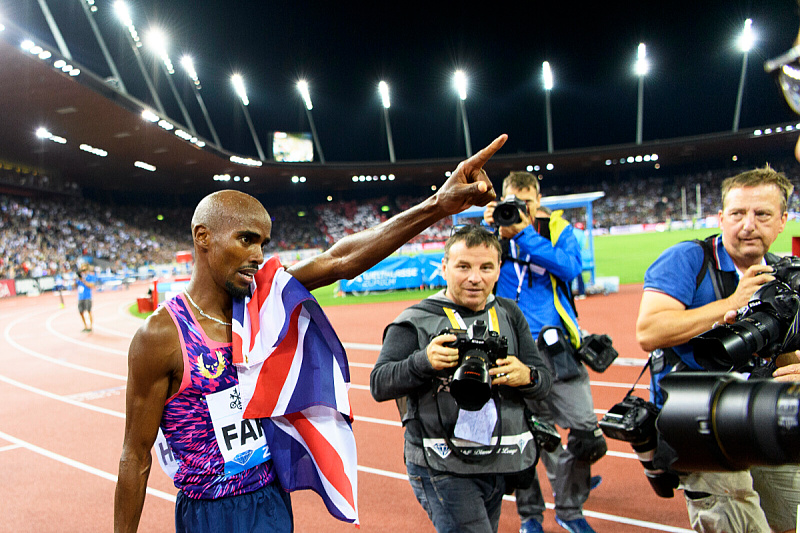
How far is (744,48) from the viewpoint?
3450cm

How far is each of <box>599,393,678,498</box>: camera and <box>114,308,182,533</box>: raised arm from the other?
69.8 inches

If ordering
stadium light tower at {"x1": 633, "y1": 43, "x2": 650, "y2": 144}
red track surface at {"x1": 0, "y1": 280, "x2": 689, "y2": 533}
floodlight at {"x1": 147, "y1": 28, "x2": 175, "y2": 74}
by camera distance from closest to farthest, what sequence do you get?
red track surface at {"x1": 0, "y1": 280, "x2": 689, "y2": 533} < floodlight at {"x1": 147, "y1": 28, "x2": 175, "y2": 74} < stadium light tower at {"x1": 633, "y1": 43, "x2": 650, "y2": 144}

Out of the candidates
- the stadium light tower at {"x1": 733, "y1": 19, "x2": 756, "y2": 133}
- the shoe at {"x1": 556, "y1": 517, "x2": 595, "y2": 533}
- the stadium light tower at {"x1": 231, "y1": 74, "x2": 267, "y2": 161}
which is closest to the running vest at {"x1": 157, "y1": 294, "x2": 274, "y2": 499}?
the shoe at {"x1": 556, "y1": 517, "x2": 595, "y2": 533}

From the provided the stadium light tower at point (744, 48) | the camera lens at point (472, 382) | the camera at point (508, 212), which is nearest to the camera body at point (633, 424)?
the camera lens at point (472, 382)

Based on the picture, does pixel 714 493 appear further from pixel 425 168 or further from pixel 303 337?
pixel 425 168

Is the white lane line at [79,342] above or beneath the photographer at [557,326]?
beneath

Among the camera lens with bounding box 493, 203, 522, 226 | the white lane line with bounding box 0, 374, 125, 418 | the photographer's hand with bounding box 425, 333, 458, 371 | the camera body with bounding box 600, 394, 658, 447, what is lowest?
the white lane line with bounding box 0, 374, 125, 418

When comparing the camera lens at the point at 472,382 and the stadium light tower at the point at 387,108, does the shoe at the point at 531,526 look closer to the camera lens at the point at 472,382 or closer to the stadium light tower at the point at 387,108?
the camera lens at the point at 472,382

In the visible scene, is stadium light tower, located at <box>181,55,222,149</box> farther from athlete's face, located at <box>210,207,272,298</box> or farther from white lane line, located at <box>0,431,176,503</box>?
athlete's face, located at <box>210,207,272,298</box>

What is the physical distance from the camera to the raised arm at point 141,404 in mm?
1665

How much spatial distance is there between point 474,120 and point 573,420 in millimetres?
43063

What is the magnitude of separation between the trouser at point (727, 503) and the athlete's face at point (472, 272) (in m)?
1.26

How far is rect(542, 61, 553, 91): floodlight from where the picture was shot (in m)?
37.7

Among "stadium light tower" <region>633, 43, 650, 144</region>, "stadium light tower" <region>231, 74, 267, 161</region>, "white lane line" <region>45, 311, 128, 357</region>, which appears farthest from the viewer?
"stadium light tower" <region>231, 74, 267, 161</region>
